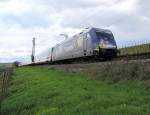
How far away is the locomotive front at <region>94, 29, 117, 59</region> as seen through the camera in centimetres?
3309

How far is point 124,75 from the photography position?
17.8m

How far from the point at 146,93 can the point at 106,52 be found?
764 inches

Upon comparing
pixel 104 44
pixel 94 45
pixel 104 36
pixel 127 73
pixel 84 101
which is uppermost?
pixel 104 36

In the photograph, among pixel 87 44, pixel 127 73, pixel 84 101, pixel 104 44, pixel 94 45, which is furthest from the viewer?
pixel 87 44

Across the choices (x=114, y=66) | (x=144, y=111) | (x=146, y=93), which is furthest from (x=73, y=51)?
(x=144, y=111)

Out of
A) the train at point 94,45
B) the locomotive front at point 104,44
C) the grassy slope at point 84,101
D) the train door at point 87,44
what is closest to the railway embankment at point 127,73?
the grassy slope at point 84,101

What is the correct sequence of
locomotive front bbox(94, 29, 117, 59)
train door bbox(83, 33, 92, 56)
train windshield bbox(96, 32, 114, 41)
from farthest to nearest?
train windshield bbox(96, 32, 114, 41), train door bbox(83, 33, 92, 56), locomotive front bbox(94, 29, 117, 59)

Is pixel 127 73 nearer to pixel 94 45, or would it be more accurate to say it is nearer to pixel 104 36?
pixel 94 45

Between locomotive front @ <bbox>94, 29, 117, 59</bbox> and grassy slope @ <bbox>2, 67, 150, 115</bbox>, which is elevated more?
locomotive front @ <bbox>94, 29, 117, 59</bbox>

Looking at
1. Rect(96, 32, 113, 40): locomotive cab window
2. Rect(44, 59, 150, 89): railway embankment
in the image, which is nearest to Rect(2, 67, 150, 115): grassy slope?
Rect(44, 59, 150, 89): railway embankment

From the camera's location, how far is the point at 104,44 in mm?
34188

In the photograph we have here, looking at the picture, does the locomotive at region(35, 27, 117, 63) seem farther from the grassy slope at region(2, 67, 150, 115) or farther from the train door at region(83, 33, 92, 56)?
the grassy slope at region(2, 67, 150, 115)

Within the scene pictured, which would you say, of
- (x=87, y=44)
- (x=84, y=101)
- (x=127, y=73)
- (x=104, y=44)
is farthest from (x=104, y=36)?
(x=84, y=101)

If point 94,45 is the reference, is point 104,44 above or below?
above
